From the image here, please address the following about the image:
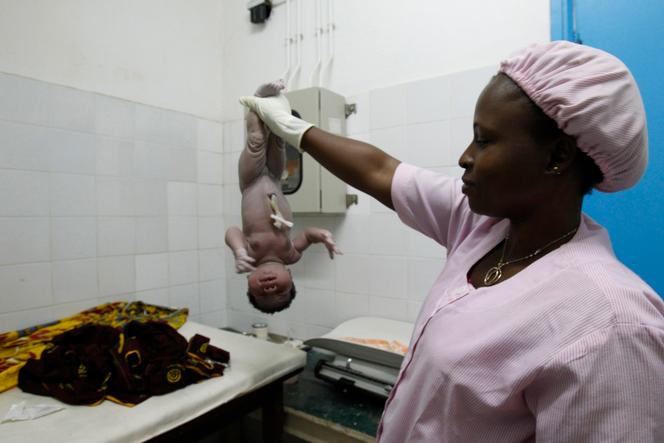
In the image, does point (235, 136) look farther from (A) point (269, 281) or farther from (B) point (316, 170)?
(A) point (269, 281)

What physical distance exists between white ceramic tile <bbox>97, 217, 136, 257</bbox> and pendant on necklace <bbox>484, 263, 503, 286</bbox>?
1985mm

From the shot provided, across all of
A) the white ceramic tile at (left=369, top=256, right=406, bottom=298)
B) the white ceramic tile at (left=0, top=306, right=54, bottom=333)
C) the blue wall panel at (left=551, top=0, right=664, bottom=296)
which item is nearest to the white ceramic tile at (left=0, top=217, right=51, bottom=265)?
the white ceramic tile at (left=0, top=306, right=54, bottom=333)

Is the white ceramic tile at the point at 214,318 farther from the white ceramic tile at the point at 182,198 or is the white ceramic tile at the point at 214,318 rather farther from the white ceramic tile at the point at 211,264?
the white ceramic tile at the point at 182,198

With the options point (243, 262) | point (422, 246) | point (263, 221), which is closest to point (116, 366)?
point (243, 262)

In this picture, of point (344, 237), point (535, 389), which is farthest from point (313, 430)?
point (535, 389)

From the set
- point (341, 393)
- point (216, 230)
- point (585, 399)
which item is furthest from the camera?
point (216, 230)

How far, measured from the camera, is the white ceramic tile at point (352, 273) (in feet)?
7.07

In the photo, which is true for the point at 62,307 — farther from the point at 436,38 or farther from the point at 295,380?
the point at 436,38

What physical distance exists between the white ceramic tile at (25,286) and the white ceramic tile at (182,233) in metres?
0.65

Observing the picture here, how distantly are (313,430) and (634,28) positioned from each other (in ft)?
6.32

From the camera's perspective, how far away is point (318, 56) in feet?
7.48

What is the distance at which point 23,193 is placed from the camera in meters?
1.82

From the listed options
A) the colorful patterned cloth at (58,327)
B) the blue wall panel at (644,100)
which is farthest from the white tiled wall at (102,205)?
the blue wall panel at (644,100)

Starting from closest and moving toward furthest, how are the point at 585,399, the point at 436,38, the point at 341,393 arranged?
1. the point at 585,399
2. the point at 341,393
3. the point at 436,38
